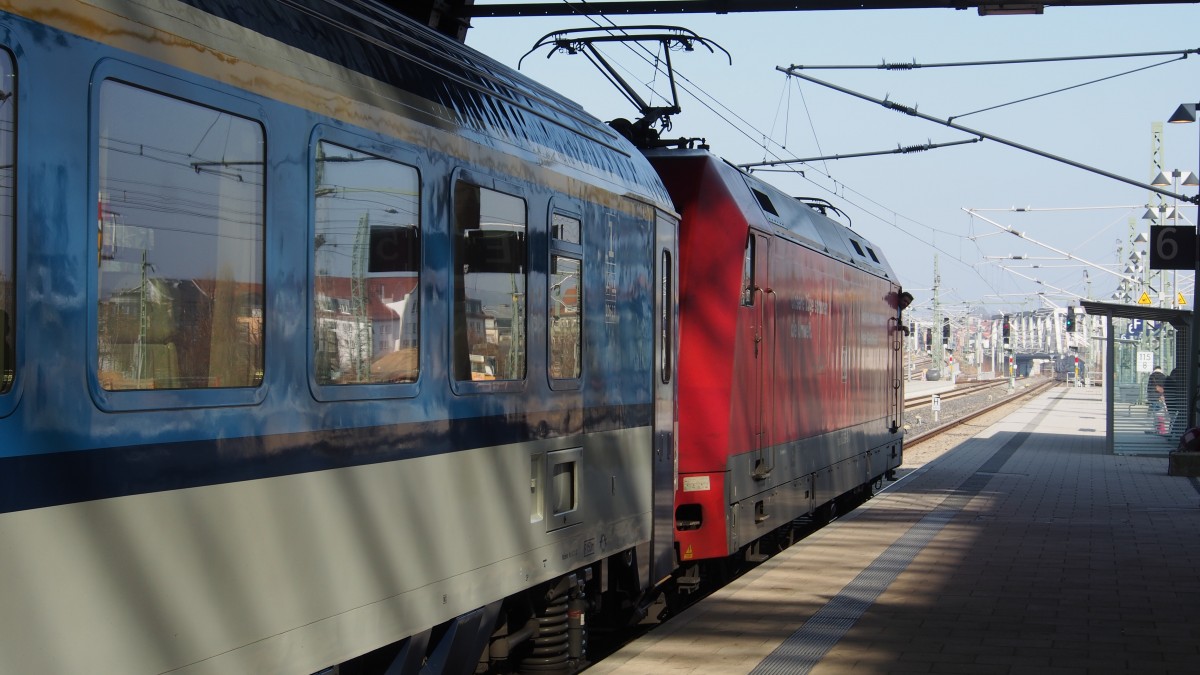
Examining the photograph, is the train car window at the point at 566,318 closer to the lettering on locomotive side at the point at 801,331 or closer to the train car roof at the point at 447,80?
the train car roof at the point at 447,80

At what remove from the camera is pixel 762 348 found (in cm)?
1125

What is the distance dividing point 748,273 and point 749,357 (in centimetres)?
66

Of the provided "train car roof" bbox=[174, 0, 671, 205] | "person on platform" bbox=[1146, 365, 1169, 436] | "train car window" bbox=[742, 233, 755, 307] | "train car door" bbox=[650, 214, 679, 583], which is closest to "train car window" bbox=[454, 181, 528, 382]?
"train car roof" bbox=[174, 0, 671, 205]

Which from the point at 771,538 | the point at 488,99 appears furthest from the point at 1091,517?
the point at 488,99

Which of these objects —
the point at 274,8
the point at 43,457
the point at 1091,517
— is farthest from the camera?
the point at 1091,517

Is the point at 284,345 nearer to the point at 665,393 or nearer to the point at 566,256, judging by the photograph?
the point at 566,256

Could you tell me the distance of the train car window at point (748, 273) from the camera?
1058 cm

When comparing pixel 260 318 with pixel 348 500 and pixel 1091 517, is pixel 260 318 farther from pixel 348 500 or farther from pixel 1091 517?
pixel 1091 517

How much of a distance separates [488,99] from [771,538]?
8167 millimetres

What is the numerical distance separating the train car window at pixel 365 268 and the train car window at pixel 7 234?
143cm

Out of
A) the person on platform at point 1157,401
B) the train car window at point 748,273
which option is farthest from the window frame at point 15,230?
the person on platform at point 1157,401

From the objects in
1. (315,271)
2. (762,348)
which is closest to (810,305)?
(762,348)

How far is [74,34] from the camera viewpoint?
3.75 metres

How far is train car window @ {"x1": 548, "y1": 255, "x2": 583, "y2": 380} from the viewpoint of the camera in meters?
7.04
